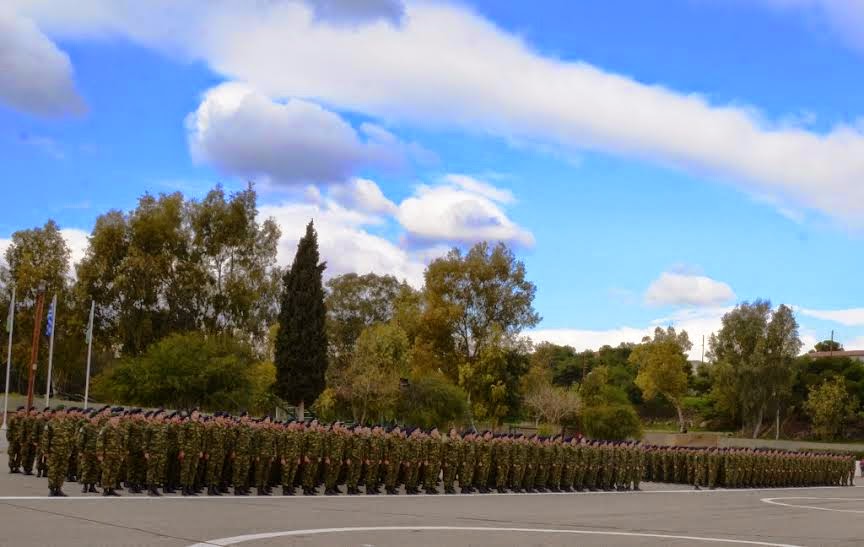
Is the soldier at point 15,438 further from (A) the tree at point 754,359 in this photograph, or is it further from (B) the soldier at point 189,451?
(A) the tree at point 754,359

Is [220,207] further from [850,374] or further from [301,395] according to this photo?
[850,374]

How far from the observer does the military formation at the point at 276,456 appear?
53.0 feet

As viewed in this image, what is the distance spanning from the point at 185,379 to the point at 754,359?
44.9 m

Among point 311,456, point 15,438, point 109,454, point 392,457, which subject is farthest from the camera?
point 392,457

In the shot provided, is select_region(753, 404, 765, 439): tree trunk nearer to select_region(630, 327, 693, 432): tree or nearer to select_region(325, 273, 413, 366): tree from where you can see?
select_region(630, 327, 693, 432): tree

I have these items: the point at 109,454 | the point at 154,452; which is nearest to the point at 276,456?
the point at 154,452

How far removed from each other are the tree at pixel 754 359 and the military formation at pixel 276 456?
44.4m

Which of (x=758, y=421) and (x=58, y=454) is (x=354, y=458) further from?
(x=758, y=421)

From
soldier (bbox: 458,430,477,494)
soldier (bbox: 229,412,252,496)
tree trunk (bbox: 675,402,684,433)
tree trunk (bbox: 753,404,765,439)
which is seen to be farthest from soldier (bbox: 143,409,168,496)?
tree trunk (bbox: 675,402,684,433)

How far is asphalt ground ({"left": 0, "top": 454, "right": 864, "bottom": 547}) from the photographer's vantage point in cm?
1093

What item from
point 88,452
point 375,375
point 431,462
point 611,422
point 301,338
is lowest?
point 611,422

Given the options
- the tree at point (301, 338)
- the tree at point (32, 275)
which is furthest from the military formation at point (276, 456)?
the tree at point (32, 275)

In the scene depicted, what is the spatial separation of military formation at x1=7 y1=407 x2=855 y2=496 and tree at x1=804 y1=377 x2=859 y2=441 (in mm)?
42430

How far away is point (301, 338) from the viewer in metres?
47.8
